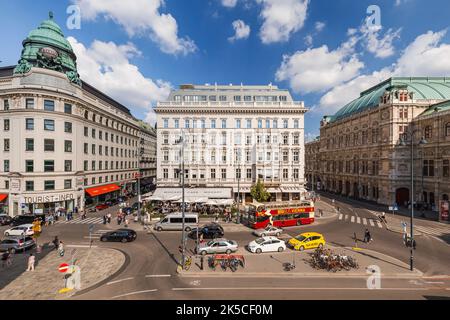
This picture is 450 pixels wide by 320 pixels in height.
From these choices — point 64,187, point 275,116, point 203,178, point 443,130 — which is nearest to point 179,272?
point 203,178

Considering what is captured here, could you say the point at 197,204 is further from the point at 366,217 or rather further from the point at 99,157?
the point at 366,217

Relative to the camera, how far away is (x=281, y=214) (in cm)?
3112

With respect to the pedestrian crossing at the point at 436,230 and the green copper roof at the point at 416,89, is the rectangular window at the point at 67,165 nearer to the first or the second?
the pedestrian crossing at the point at 436,230

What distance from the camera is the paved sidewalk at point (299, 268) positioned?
16953mm

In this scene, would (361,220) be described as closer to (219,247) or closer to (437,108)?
(219,247)

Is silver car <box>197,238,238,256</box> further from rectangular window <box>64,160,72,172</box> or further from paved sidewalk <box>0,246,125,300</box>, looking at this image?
rectangular window <box>64,160,72,172</box>

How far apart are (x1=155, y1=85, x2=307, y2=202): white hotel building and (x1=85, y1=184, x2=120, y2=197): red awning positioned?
13.4 metres

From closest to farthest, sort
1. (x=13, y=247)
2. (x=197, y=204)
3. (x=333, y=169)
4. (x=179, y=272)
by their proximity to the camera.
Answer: (x=179, y=272), (x=13, y=247), (x=197, y=204), (x=333, y=169)

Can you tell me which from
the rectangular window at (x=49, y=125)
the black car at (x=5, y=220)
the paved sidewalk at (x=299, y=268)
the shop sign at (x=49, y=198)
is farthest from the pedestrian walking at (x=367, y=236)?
the rectangular window at (x=49, y=125)

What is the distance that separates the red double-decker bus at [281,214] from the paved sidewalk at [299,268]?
8878 mm

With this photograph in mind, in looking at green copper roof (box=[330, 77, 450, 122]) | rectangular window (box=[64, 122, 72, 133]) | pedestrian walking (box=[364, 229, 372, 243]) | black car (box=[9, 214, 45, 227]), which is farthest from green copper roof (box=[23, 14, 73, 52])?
green copper roof (box=[330, 77, 450, 122])

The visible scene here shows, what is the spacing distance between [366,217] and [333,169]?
3403 cm

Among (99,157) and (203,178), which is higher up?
(99,157)
